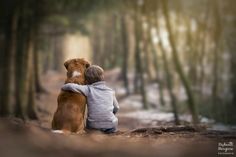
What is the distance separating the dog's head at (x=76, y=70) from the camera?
7277mm

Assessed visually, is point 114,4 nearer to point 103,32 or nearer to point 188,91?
point 188,91

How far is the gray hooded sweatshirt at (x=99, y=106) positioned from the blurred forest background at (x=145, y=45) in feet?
22.2

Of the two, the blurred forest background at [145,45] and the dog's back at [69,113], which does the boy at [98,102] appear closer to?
the dog's back at [69,113]

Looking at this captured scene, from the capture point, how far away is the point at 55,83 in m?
28.0

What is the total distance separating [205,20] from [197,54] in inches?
76.5

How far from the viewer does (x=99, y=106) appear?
23.8 feet

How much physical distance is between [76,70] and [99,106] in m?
0.57

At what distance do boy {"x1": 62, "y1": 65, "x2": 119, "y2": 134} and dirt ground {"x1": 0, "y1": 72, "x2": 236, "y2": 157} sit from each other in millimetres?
227

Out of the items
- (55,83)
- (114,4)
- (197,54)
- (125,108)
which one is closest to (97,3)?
(114,4)

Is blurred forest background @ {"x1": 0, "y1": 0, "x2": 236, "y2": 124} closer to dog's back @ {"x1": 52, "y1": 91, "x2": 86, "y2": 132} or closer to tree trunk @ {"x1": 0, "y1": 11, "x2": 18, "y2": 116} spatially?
tree trunk @ {"x1": 0, "y1": 11, "x2": 18, "y2": 116}

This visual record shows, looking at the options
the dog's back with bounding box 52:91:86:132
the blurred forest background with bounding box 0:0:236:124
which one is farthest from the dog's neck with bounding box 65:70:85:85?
the blurred forest background with bounding box 0:0:236:124

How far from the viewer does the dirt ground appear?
4.99 m

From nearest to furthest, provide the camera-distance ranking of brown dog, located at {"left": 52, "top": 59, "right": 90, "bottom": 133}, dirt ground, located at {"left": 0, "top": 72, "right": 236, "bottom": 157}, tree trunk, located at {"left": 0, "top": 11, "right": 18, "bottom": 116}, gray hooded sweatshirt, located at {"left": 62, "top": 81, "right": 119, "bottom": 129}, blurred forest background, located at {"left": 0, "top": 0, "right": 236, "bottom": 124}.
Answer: dirt ground, located at {"left": 0, "top": 72, "right": 236, "bottom": 157} < brown dog, located at {"left": 52, "top": 59, "right": 90, "bottom": 133} < gray hooded sweatshirt, located at {"left": 62, "top": 81, "right": 119, "bottom": 129} < tree trunk, located at {"left": 0, "top": 11, "right": 18, "bottom": 116} < blurred forest background, located at {"left": 0, "top": 0, "right": 236, "bottom": 124}

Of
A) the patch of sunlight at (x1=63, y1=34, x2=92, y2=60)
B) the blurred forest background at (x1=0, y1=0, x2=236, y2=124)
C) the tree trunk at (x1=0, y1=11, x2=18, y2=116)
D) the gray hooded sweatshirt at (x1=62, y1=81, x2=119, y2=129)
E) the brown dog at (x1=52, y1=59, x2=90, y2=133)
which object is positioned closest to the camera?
the brown dog at (x1=52, y1=59, x2=90, y2=133)
